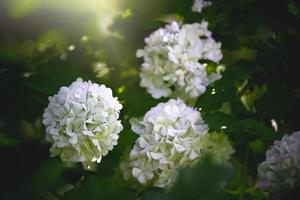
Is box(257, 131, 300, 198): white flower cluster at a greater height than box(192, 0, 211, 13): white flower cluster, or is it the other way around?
box(192, 0, 211, 13): white flower cluster

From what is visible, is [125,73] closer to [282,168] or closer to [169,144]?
[169,144]

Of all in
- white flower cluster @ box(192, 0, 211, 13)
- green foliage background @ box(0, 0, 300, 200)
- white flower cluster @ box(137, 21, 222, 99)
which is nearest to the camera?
green foliage background @ box(0, 0, 300, 200)

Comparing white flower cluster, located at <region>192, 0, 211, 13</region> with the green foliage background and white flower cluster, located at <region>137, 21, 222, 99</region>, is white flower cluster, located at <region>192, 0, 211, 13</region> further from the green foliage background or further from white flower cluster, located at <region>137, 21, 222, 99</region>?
white flower cluster, located at <region>137, 21, 222, 99</region>

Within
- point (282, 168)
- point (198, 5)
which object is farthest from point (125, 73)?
point (282, 168)

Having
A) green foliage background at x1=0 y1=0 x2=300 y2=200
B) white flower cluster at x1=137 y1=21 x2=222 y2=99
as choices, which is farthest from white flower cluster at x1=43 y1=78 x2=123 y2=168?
white flower cluster at x1=137 y1=21 x2=222 y2=99

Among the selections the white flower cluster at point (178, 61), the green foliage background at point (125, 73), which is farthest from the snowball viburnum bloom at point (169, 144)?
the white flower cluster at point (178, 61)

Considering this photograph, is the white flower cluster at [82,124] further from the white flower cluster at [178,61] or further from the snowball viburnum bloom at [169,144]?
the white flower cluster at [178,61]
